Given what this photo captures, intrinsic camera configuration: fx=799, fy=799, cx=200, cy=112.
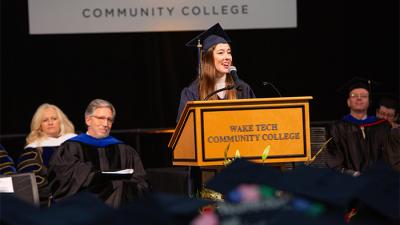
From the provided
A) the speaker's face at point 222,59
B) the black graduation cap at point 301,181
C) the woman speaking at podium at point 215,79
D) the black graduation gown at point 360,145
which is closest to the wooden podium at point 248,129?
the woman speaking at podium at point 215,79

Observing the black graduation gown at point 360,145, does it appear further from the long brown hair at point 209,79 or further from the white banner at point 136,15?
the long brown hair at point 209,79

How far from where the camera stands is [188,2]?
9.37 m

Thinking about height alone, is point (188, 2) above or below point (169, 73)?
above

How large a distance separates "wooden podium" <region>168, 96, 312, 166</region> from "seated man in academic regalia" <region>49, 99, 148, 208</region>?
2.03m

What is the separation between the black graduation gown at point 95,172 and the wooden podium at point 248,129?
2.00m

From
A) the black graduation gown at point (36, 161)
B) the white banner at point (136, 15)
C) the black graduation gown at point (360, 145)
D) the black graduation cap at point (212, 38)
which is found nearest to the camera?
the black graduation cap at point (212, 38)

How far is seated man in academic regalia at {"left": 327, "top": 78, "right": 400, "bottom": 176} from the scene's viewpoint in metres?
7.73

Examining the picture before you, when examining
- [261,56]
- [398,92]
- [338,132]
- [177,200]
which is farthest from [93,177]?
[177,200]

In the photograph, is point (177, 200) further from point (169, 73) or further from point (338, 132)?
point (169, 73)

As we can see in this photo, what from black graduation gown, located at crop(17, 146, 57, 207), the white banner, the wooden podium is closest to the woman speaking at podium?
the wooden podium

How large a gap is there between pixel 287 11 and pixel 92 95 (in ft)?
8.86

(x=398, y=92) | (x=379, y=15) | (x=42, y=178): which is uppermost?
(x=379, y=15)

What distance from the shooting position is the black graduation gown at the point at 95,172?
6.67 m

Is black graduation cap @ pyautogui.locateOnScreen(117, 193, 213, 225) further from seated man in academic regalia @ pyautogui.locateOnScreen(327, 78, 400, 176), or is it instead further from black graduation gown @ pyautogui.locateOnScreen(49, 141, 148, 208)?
seated man in academic regalia @ pyautogui.locateOnScreen(327, 78, 400, 176)
